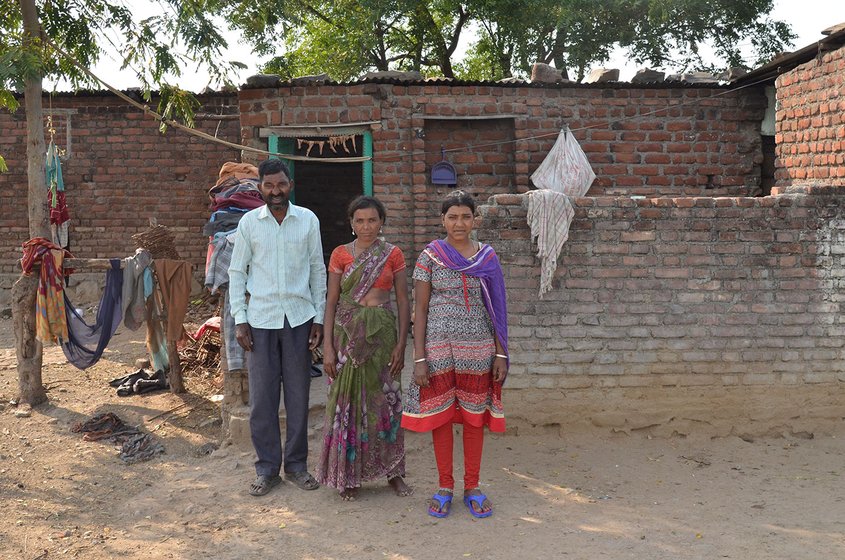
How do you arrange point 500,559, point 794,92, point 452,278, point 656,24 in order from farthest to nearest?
1. point 656,24
2. point 794,92
3. point 452,278
4. point 500,559

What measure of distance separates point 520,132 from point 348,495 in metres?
4.55

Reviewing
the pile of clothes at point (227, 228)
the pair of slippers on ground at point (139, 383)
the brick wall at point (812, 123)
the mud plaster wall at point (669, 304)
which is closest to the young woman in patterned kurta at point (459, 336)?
the mud plaster wall at point (669, 304)

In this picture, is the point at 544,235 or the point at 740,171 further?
the point at 740,171

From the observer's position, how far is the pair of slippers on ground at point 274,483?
14.2 feet

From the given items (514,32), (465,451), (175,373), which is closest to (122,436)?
(175,373)

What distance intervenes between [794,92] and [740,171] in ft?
5.31

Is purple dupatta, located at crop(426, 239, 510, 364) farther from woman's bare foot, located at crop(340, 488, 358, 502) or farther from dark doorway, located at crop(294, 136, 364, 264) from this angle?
dark doorway, located at crop(294, 136, 364, 264)

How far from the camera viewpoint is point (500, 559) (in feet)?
→ 11.6

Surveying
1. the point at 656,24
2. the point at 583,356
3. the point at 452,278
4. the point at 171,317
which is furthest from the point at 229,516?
the point at 656,24

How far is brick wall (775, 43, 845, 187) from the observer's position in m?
5.67

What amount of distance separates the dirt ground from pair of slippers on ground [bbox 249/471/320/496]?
58 mm

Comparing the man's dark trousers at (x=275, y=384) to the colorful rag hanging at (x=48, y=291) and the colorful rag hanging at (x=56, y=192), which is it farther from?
the colorful rag hanging at (x=56, y=192)

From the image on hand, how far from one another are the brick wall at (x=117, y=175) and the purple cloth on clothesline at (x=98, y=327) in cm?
441

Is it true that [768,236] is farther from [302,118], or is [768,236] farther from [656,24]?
[656,24]
